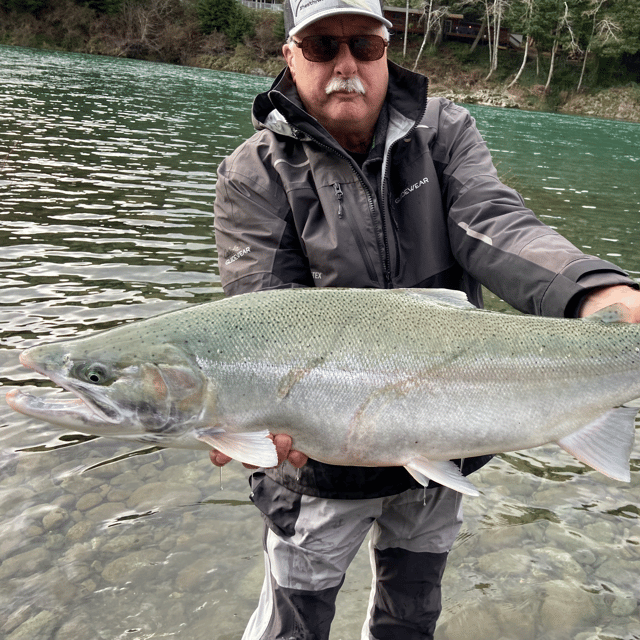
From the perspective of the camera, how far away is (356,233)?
8.22 ft

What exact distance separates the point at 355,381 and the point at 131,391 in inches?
31.0

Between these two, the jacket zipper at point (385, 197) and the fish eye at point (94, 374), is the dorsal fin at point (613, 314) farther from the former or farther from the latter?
the fish eye at point (94, 374)

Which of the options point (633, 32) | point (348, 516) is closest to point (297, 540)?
point (348, 516)

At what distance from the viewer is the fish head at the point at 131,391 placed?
2131 millimetres

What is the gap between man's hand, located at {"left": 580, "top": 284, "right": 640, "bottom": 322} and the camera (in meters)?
2.15

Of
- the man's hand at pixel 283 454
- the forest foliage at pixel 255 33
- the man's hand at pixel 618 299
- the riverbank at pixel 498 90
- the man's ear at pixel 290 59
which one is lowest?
the man's hand at pixel 283 454

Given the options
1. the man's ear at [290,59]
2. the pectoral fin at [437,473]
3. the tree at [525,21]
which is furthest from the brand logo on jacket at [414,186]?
the tree at [525,21]

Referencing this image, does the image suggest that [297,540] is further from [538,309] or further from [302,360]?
[538,309]

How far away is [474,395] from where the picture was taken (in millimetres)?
2172

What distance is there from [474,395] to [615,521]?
242 cm

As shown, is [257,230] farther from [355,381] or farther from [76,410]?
[76,410]

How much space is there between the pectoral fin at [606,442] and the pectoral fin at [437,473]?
445 mm

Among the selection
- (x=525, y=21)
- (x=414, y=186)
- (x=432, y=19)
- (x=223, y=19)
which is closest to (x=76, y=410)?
(x=414, y=186)

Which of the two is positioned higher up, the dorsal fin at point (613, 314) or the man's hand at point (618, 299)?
the man's hand at point (618, 299)
